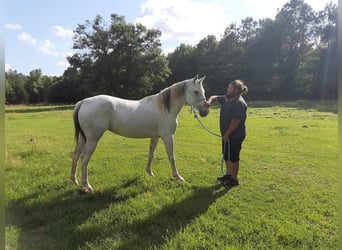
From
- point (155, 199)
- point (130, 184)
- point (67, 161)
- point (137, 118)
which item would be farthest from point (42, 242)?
point (67, 161)

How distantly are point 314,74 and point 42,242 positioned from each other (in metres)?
36.0

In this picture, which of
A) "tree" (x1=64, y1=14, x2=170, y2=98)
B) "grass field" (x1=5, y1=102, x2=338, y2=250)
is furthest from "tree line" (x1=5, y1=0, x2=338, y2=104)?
"grass field" (x1=5, y1=102, x2=338, y2=250)

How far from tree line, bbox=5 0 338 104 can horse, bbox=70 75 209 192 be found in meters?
26.7

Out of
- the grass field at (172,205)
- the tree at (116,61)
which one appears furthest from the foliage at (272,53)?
the grass field at (172,205)

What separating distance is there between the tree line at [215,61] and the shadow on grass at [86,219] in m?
27.7

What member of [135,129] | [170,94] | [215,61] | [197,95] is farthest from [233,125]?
[215,61]

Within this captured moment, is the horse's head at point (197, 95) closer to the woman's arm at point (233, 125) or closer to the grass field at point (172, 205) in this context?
the woman's arm at point (233, 125)

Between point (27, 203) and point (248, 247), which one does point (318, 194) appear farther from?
point (27, 203)

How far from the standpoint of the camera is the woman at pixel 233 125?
4.77 metres

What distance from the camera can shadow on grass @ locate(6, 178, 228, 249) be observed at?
3.23m

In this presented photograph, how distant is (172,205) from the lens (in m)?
4.09

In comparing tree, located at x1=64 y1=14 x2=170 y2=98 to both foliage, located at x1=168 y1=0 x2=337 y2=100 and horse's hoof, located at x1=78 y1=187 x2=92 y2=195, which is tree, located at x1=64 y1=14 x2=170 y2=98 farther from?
horse's hoof, located at x1=78 y1=187 x2=92 y2=195

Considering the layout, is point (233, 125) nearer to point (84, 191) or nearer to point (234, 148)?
point (234, 148)

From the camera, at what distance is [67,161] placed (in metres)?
6.79
